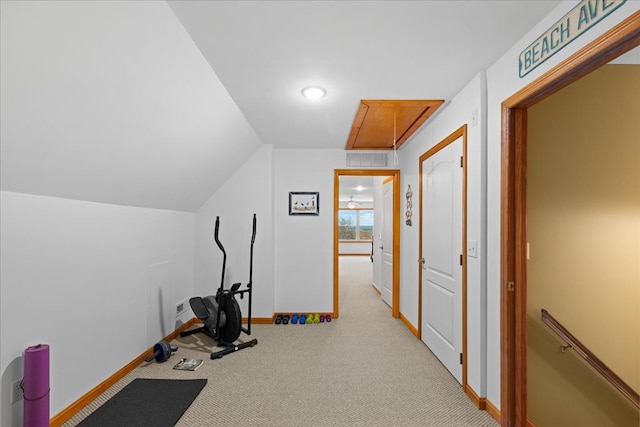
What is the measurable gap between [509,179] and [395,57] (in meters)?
1.09

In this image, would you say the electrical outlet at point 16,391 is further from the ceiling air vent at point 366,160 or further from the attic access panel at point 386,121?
the ceiling air vent at point 366,160

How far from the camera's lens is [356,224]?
13.6 meters

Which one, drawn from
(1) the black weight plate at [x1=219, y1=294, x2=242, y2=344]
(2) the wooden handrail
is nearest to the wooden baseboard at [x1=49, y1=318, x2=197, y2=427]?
(1) the black weight plate at [x1=219, y1=294, x2=242, y2=344]

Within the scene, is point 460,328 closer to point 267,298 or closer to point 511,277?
point 511,277

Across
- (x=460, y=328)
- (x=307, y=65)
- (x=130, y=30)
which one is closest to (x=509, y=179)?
(x=460, y=328)

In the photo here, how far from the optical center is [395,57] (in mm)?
2174

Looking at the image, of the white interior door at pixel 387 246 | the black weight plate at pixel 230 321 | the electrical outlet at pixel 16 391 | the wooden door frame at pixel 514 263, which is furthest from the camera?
the white interior door at pixel 387 246

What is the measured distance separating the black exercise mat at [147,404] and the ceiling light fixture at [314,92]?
256 centimetres

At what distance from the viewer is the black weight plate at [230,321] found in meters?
3.32

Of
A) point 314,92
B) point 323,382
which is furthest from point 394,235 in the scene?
point 314,92

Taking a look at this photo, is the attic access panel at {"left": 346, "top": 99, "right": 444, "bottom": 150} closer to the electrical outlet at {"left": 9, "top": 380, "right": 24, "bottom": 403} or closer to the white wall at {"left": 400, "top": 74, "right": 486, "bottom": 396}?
the white wall at {"left": 400, "top": 74, "right": 486, "bottom": 396}

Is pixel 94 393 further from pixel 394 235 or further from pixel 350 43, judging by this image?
pixel 394 235

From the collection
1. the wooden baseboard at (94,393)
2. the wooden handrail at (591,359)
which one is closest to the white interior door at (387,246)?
the wooden handrail at (591,359)

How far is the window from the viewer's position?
1354 cm
